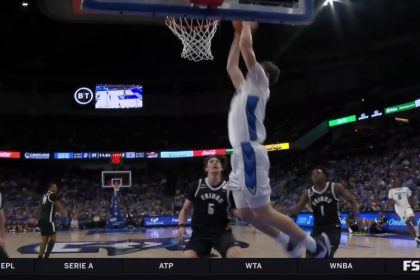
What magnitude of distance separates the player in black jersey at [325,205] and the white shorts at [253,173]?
1941mm

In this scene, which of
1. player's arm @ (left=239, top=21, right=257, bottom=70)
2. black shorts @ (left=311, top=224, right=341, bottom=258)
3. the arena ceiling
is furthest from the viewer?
the arena ceiling

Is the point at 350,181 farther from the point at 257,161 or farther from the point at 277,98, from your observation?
the point at 257,161

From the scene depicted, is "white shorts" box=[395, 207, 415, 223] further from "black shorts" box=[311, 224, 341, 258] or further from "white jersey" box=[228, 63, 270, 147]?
"white jersey" box=[228, 63, 270, 147]

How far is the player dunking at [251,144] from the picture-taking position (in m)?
4.65

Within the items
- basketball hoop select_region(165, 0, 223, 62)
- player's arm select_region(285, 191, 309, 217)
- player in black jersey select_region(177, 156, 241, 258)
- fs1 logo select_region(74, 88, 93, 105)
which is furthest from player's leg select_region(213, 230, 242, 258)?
fs1 logo select_region(74, 88, 93, 105)

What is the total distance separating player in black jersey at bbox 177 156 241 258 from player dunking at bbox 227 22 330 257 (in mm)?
584

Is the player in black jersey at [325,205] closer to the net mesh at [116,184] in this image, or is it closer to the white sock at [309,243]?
the white sock at [309,243]

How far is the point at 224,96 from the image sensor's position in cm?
3500

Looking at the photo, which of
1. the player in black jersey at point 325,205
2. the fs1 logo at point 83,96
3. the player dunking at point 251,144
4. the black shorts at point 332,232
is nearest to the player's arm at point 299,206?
the player in black jersey at point 325,205

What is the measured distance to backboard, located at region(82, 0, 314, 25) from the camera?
16.3 feet

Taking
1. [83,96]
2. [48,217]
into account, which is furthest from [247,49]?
[83,96]

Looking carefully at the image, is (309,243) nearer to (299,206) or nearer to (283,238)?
(283,238)
